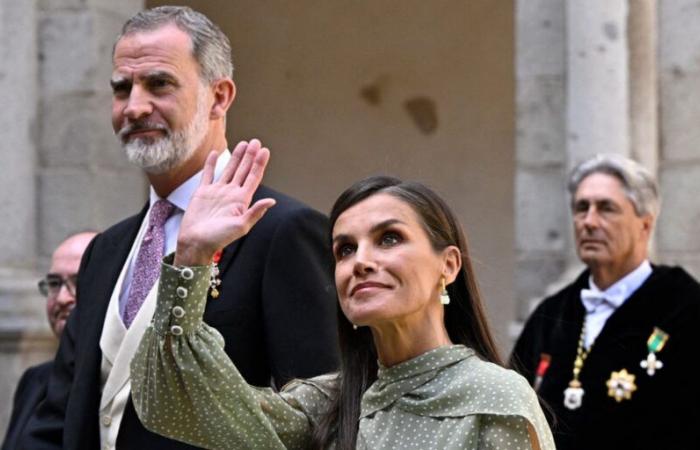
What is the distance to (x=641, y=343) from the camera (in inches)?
209

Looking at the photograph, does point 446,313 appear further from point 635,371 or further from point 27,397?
point 27,397

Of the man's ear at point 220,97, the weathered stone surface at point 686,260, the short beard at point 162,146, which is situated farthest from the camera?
the weathered stone surface at point 686,260

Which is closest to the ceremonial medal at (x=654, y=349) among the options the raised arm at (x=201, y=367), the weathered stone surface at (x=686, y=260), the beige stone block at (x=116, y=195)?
the weathered stone surface at (x=686, y=260)

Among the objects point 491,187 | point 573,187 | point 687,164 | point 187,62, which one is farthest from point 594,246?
point 491,187

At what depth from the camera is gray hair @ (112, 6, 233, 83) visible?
12.1 ft

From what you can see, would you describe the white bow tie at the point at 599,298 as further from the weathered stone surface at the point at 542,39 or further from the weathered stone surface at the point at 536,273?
the weathered stone surface at the point at 542,39

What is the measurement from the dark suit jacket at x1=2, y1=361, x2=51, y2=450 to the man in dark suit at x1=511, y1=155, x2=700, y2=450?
150 centimetres

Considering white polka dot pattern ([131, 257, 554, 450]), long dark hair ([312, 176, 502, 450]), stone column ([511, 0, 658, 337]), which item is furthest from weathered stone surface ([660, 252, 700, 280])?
white polka dot pattern ([131, 257, 554, 450])

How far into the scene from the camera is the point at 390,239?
296 centimetres

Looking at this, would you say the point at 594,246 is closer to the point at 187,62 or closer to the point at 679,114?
the point at 679,114

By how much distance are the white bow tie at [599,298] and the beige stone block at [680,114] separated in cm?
143

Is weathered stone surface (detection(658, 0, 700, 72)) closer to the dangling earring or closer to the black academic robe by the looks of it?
the black academic robe

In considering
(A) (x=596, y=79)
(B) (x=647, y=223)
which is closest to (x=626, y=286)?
(B) (x=647, y=223)

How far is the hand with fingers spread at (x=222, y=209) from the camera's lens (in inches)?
116
